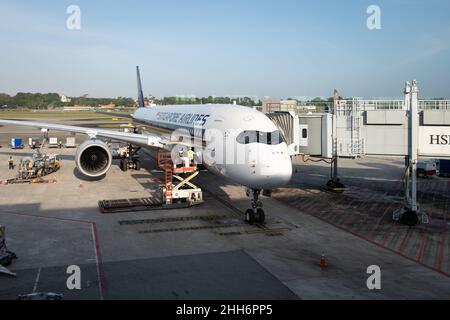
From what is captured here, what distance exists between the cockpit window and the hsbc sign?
6865 millimetres

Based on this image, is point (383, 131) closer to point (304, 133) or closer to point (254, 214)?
point (304, 133)

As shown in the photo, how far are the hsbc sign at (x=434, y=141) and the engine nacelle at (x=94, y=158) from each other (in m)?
16.4

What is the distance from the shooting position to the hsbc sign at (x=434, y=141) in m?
18.7

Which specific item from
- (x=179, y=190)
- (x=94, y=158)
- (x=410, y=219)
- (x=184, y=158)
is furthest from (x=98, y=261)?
(x=94, y=158)

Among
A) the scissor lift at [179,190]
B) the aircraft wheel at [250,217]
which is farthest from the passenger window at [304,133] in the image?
the aircraft wheel at [250,217]

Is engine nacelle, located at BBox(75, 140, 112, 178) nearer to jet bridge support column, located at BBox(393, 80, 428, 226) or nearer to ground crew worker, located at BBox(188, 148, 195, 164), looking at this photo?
ground crew worker, located at BBox(188, 148, 195, 164)

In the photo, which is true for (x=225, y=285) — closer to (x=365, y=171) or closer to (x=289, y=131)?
(x=289, y=131)

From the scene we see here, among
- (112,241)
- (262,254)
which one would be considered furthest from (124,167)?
(262,254)

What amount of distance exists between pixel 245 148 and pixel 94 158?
1220 cm

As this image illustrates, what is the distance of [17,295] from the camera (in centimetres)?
1038

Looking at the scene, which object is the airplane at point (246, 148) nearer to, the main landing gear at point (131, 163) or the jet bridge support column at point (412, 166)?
the jet bridge support column at point (412, 166)
